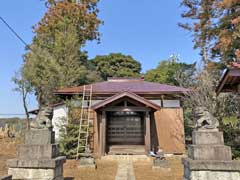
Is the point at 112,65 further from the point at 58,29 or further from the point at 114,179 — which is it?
the point at 114,179

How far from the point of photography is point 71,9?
2389 cm

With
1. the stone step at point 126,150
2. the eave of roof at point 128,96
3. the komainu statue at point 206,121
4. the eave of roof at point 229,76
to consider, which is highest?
the eave of roof at point 229,76

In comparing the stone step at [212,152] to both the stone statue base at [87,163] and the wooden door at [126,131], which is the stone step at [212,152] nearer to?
the stone statue base at [87,163]

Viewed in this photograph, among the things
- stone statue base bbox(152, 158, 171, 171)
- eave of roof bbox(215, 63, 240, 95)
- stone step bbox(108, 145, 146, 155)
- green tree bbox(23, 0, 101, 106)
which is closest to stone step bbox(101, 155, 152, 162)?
stone step bbox(108, 145, 146, 155)

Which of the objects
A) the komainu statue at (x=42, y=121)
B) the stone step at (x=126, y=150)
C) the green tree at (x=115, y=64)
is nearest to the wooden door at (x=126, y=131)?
the stone step at (x=126, y=150)

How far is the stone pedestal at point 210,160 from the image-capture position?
4.44 meters

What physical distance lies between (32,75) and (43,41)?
168 inches

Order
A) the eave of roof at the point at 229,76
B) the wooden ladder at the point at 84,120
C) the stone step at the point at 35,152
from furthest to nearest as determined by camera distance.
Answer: the wooden ladder at the point at 84,120, the eave of roof at the point at 229,76, the stone step at the point at 35,152

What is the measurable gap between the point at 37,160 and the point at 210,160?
144 inches

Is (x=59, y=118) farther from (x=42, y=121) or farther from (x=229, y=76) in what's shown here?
(x=229, y=76)

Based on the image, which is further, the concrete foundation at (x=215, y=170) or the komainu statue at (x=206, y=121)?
the komainu statue at (x=206, y=121)

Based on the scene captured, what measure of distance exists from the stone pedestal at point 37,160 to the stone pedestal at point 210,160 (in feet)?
9.71

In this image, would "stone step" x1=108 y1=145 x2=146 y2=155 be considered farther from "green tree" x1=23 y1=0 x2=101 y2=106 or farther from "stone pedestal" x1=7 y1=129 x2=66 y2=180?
"green tree" x1=23 y1=0 x2=101 y2=106

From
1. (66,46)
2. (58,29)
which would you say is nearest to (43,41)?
(58,29)
